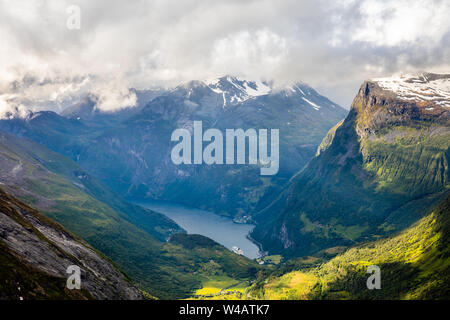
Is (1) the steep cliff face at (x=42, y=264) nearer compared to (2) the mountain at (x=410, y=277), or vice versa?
(1) the steep cliff face at (x=42, y=264)

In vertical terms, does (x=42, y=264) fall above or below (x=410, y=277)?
above

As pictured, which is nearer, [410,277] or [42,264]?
[42,264]

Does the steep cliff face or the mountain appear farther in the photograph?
the mountain
